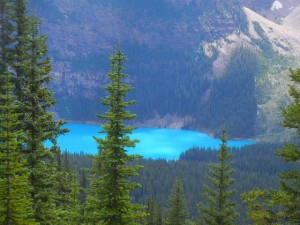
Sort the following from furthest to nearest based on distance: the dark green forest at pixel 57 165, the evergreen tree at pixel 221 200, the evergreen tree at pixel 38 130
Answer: the evergreen tree at pixel 221 200
the evergreen tree at pixel 38 130
the dark green forest at pixel 57 165

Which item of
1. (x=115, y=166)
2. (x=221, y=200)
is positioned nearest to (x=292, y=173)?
(x=115, y=166)

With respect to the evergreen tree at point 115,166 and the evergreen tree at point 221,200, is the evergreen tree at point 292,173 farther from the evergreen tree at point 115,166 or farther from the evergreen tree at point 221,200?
the evergreen tree at point 221,200

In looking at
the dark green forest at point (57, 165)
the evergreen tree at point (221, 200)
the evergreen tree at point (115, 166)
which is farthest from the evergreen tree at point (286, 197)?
the evergreen tree at point (221, 200)

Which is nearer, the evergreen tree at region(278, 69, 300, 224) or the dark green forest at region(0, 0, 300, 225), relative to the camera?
the dark green forest at region(0, 0, 300, 225)

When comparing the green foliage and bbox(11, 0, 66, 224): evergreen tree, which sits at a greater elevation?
bbox(11, 0, 66, 224): evergreen tree

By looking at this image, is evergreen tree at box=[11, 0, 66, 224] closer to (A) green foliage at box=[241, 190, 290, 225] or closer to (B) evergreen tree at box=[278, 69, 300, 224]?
(A) green foliage at box=[241, 190, 290, 225]

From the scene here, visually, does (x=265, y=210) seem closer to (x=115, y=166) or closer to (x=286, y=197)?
(x=286, y=197)

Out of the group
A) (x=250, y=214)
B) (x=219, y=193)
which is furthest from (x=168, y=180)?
(x=250, y=214)

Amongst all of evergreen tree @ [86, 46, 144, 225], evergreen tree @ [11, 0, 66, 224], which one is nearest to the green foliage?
evergreen tree @ [86, 46, 144, 225]

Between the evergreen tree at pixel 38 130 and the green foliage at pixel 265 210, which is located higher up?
the evergreen tree at pixel 38 130

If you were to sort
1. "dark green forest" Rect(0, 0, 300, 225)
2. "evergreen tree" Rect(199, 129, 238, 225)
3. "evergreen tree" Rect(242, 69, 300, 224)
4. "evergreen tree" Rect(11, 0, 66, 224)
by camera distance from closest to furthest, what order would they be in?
"dark green forest" Rect(0, 0, 300, 225) < "evergreen tree" Rect(242, 69, 300, 224) < "evergreen tree" Rect(11, 0, 66, 224) < "evergreen tree" Rect(199, 129, 238, 225)

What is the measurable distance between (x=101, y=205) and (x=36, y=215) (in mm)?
4616

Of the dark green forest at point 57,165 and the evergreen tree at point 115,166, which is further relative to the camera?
the evergreen tree at point 115,166

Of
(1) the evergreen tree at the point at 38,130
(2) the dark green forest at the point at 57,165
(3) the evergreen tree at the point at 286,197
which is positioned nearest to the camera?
(2) the dark green forest at the point at 57,165
